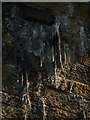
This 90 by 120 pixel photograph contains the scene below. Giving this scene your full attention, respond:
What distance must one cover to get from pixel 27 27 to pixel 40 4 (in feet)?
1.07

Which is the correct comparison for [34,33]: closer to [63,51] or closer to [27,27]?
[27,27]

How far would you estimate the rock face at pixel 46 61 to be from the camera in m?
3.00

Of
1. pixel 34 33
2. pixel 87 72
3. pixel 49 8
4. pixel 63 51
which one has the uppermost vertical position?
pixel 49 8

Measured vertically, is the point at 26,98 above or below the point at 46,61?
below

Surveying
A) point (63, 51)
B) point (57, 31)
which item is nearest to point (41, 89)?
point (63, 51)

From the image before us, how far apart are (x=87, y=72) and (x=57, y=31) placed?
629mm

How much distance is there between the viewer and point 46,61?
306 cm

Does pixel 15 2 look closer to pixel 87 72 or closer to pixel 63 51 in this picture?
pixel 63 51

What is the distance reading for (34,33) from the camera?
122 inches

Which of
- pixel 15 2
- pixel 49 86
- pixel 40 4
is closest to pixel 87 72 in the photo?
pixel 49 86

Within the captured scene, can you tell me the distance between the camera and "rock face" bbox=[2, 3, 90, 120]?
3000 millimetres

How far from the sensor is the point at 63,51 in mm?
3084

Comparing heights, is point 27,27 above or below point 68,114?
above

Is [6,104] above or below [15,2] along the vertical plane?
below
